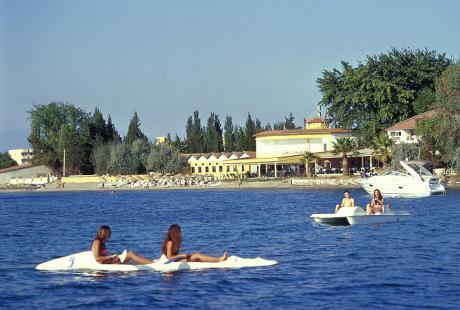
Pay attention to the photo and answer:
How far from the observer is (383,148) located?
9794cm

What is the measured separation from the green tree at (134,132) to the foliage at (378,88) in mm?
38877

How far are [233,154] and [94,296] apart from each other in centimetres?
11273

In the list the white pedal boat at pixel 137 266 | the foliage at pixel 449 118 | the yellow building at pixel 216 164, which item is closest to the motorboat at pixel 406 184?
the foliage at pixel 449 118

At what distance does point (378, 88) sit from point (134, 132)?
48.7m

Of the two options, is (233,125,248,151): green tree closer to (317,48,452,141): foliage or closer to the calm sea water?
(317,48,452,141): foliage

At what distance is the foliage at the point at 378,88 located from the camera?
10700 centimetres

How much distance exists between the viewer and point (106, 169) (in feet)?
436

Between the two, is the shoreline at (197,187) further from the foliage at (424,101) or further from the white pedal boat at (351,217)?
the white pedal boat at (351,217)

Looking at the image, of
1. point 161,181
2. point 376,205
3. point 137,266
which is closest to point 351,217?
point 376,205

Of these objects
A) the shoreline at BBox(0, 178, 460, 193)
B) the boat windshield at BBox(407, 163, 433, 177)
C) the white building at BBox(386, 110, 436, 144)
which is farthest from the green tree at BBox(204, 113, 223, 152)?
the boat windshield at BBox(407, 163, 433, 177)

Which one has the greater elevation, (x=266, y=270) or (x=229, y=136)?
(x=229, y=136)

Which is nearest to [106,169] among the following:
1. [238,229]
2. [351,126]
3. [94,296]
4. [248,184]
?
[248,184]

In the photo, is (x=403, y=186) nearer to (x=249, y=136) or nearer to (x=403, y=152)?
(x=403, y=152)

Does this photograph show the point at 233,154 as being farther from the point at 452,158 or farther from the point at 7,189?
the point at 452,158
